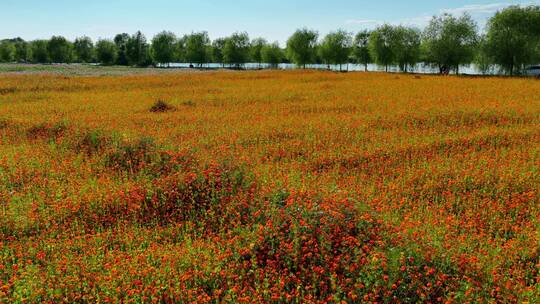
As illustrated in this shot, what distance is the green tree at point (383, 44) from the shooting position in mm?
86500

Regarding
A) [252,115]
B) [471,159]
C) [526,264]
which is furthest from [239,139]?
[526,264]

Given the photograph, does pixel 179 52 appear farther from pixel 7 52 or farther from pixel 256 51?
pixel 7 52

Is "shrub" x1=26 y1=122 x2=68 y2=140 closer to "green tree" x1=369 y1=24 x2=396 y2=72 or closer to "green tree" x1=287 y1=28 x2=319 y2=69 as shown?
"green tree" x1=369 y1=24 x2=396 y2=72

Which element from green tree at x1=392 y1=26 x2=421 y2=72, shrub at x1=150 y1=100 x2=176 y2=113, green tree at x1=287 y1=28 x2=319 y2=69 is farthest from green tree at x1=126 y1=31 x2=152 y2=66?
shrub at x1=150 y1=100 x2=176 y2=113

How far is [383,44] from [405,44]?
4438 millimetres

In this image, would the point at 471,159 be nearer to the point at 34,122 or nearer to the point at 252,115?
the point at 252,115

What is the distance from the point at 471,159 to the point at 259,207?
7272 mm

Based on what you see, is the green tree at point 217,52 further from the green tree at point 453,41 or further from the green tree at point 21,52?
the green tree at point 453,41

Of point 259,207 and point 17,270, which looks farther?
point 259,207

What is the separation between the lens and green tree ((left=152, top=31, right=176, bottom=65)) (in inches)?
5162

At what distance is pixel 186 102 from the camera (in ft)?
86.0

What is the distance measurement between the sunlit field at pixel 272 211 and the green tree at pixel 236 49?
10995 cm

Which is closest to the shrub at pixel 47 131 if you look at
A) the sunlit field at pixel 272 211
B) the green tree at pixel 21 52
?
the sunlit field at pixel 272 211

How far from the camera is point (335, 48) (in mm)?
101312
